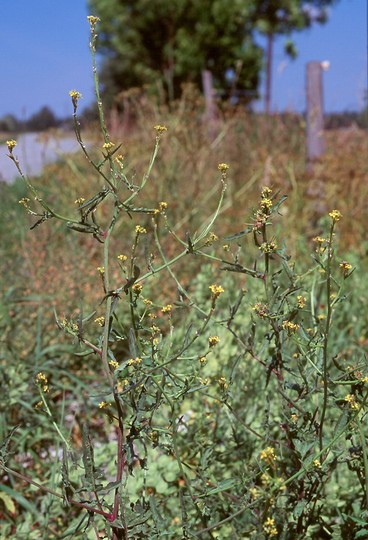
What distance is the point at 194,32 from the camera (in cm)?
2628

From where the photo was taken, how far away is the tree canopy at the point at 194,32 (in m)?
25.7

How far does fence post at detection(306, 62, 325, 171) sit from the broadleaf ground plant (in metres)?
3.88

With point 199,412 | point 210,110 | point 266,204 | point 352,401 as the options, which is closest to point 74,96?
point 266,204

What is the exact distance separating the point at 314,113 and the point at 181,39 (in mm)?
19076

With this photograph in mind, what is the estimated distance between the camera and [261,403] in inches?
110

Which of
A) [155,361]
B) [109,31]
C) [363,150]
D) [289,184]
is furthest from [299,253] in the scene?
[109,31]

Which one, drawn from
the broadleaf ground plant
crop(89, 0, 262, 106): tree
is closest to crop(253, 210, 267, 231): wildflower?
the broadleaf ground plant

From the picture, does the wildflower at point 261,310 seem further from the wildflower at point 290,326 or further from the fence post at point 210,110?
the fence post at point 210,110

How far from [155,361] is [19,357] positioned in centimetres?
183

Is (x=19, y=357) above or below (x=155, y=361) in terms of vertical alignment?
below

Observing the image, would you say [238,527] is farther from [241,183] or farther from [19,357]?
[241,183]

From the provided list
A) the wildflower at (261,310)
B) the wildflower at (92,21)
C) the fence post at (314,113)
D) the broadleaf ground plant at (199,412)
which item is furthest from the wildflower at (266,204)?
the fence post at (314,113)

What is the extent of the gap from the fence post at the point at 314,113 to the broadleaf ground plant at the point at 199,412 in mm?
3875

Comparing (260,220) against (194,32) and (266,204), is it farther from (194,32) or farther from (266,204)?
(194,32)
